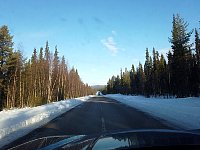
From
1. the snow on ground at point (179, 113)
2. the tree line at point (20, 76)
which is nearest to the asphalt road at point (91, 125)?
the snow on ground at point (179, 113)

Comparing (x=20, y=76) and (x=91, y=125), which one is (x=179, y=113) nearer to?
(x=91, y=125)

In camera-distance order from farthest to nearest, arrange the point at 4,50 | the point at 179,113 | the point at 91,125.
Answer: the point at 4,50 → the point at 179,113 → the point at 91,125

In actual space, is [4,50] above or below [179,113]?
above

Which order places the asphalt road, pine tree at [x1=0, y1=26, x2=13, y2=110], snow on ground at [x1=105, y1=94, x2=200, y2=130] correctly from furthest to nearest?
pine tree at [x1=0, y1=26, x2=13, y2=110] → snow on ground at [x1=105, y1=94, x2=200, y2=130] → the asphalt road

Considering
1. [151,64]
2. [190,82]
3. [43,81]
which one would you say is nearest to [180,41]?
[190,82]

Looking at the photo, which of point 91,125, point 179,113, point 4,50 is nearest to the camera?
point 91,125

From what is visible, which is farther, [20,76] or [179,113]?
[20,76]

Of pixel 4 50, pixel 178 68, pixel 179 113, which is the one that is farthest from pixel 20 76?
pixel 179 113

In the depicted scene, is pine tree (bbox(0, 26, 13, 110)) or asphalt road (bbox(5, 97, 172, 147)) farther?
pine tree (bbox(0, 26, 13, 110))

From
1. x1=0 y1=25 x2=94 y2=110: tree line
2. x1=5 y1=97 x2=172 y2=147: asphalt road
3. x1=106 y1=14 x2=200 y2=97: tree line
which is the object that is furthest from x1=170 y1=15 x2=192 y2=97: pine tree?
x1=5 y1=97 x2=172 y2=147: asphalt road

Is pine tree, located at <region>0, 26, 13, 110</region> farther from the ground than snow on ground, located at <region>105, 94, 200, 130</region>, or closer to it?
farther from the ground

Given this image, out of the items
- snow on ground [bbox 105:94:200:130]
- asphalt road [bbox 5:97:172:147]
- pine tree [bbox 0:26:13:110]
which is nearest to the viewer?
asphalt road [bbox 5:97:172:147]

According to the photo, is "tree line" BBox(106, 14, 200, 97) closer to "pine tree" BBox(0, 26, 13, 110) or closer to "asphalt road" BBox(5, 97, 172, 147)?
"pine tree" BBox(0, 26, 13, 110)

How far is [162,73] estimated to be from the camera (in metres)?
101
